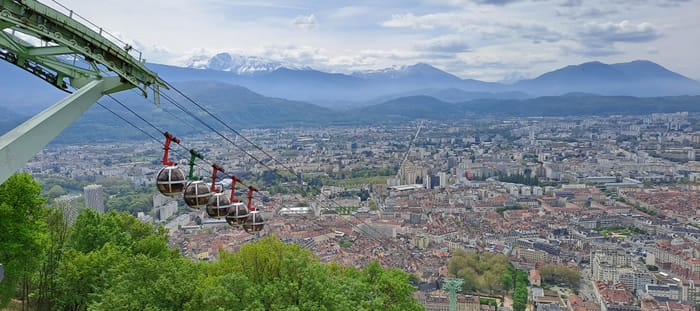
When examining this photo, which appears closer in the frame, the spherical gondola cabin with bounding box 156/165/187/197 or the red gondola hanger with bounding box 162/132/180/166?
the red gondola hanger with bounding box 162/132/180/166

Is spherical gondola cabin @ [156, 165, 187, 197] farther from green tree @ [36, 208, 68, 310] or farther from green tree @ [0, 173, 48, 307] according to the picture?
green tree @ [36, 208, 68, 310]

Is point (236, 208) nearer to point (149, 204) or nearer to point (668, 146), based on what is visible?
point (149, 204)

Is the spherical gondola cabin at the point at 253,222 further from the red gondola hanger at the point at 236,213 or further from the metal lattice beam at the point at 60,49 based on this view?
the metal lattice beam at the point at 60,49

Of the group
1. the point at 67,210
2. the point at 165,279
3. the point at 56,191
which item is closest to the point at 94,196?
the point at 56,191

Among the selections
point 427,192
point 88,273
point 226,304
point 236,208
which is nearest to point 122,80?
point 236,208

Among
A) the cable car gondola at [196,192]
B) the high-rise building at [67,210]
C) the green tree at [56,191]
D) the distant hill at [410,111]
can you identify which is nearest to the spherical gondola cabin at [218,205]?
the cable car gondola at [196,192]

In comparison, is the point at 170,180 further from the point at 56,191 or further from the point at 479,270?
the point at 56,191

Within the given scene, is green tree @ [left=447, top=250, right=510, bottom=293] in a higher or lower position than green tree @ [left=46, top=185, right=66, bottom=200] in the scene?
lower

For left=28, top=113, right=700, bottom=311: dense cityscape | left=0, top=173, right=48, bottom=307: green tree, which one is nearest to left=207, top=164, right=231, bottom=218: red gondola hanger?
left=28, top=113, right=700, bottom=311: dense cityscape
